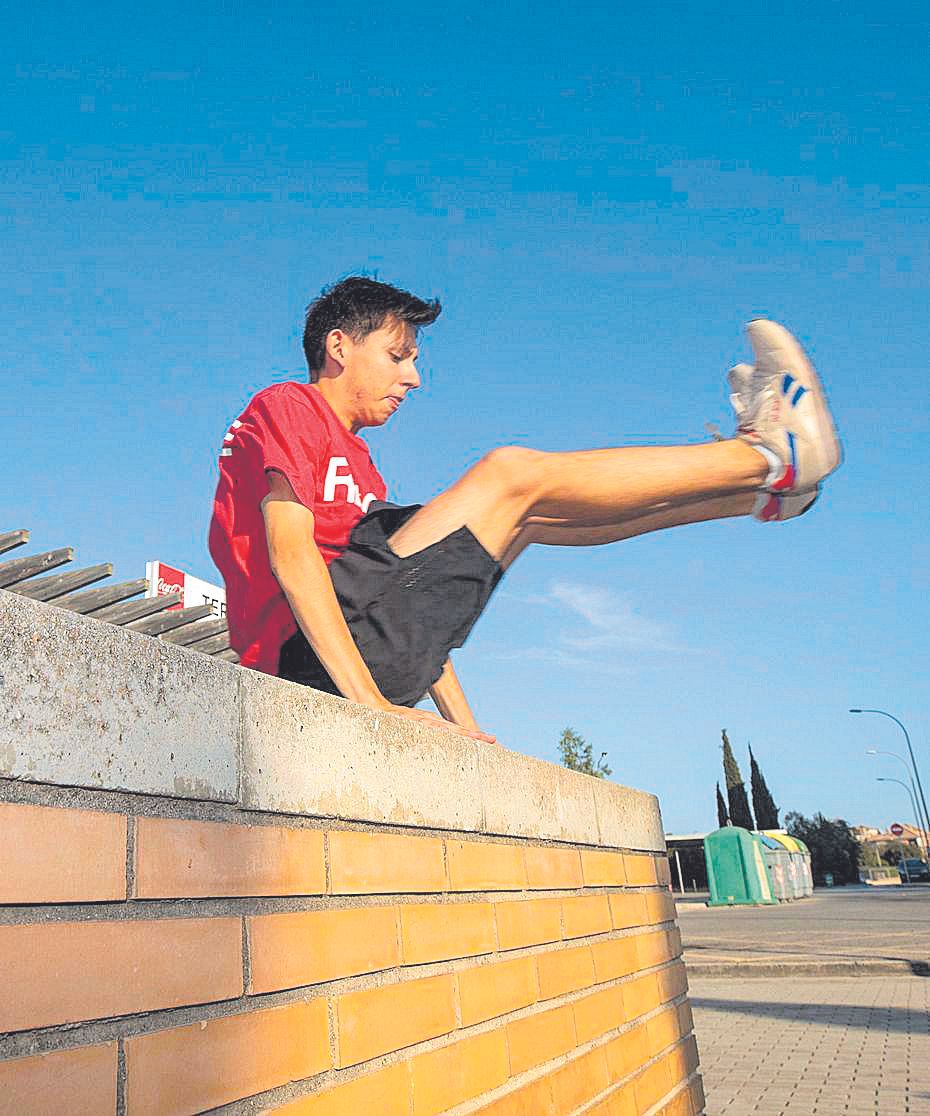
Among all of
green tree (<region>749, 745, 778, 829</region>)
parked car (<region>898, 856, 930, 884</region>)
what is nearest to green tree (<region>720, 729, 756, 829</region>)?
green tree (<region>749, 745, 778, 829</region>)

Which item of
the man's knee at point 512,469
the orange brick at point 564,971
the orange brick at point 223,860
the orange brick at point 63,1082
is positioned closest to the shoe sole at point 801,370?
the man's knee at point 512,469

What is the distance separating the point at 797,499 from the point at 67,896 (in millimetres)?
2136

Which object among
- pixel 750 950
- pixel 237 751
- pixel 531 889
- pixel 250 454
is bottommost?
pixel 750 950

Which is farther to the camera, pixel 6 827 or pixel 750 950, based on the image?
pixel 750 950

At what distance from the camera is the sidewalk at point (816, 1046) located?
5.54 m

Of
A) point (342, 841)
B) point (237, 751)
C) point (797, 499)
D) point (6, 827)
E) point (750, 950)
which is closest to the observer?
point (6, 827)

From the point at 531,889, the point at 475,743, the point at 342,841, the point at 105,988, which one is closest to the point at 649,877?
the point at 531,889

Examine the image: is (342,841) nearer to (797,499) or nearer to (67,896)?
(67,896)

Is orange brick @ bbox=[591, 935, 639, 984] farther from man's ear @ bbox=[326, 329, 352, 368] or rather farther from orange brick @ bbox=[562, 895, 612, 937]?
man's ear @ bbox=[326, 329, 352, 368]

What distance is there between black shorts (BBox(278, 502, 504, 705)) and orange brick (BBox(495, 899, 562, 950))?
575mm

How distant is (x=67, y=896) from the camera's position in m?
1.00

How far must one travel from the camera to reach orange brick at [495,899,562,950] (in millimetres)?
1979

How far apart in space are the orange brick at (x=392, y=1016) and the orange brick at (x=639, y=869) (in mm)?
1503

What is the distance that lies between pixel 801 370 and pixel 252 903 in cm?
212
